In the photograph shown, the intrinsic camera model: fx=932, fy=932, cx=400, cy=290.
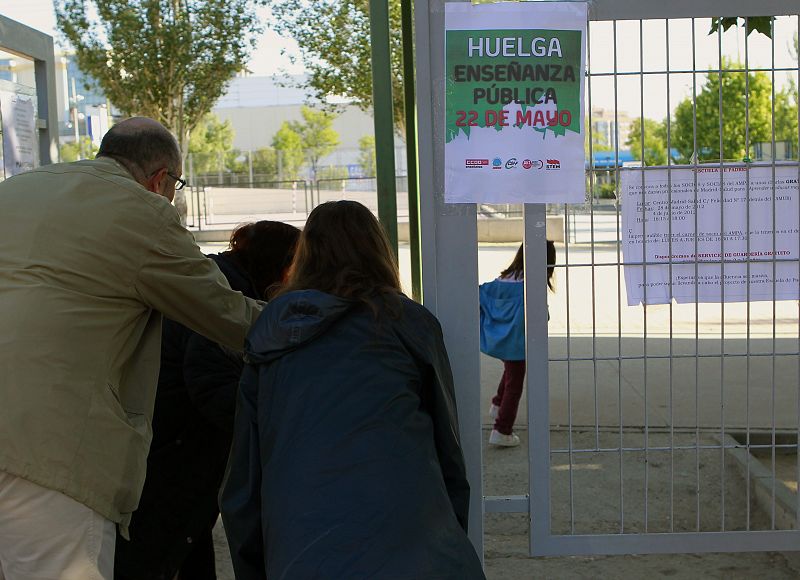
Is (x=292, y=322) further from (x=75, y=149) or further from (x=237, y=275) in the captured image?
(x=75, y=149)

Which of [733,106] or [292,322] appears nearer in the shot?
[292,322]

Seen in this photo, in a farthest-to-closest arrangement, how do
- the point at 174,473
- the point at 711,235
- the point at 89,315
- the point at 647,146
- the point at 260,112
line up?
the point at 260,112, the point at 647,146, the point at 174,473, the point at 711,235, the point at 89,315

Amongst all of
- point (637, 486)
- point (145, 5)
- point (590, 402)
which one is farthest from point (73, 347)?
point (145, 5)

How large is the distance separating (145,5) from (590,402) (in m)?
16.8

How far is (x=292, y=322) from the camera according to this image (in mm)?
2164

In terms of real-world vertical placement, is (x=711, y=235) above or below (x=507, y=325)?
above

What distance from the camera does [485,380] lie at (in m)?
8.68

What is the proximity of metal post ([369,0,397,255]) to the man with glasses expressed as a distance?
662mm

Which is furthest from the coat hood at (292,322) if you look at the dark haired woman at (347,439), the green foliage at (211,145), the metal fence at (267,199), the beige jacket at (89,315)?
the green foliage at (211,145)

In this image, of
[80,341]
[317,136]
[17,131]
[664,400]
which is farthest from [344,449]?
[317,136]

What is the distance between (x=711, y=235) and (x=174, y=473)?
1.91 metres

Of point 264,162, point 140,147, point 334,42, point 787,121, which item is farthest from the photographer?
point 264,162

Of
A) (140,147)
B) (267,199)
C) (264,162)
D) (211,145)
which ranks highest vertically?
(211,145)

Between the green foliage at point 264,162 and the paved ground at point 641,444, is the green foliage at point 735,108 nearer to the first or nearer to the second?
the paved ground at point 641,444
